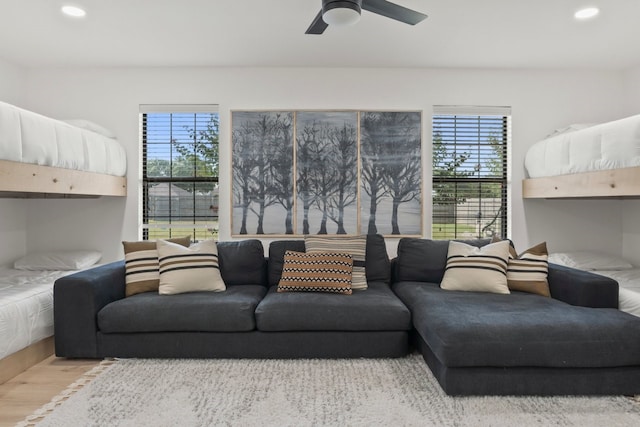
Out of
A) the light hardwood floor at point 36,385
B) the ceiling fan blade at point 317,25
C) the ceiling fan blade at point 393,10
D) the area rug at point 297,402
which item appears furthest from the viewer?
the ceiling fan blade at point 317,25

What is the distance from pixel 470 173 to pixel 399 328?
2.25 metres

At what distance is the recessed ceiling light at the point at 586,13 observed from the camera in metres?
2.90

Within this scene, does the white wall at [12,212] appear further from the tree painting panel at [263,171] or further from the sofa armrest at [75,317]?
the tree painting panel at [263,171]

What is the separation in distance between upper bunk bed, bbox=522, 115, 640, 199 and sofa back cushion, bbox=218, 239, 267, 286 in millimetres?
2701

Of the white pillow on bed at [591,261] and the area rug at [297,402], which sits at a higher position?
the white pillow on bed at [591,261]

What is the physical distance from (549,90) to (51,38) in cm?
475

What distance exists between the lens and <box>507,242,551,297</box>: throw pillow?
3.01 m

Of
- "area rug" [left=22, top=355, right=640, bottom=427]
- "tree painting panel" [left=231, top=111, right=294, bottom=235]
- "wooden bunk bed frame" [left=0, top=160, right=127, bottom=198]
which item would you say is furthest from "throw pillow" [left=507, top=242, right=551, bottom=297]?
"wooden bunk bed frame" [left=0, top=160, right=127, bottom=198]

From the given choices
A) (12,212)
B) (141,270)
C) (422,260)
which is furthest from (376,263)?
(12,212)

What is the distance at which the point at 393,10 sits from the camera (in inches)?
94.6

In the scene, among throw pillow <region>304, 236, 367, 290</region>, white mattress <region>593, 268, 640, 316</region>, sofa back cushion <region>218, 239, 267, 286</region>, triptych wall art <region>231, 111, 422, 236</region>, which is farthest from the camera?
triptych wall art <region>231, 111, 422, 236</region>

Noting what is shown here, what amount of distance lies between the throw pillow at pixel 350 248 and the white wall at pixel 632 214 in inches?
113

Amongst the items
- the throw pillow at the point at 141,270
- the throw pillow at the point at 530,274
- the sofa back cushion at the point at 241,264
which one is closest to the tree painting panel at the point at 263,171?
the sofa back cushion at the point at 241,264

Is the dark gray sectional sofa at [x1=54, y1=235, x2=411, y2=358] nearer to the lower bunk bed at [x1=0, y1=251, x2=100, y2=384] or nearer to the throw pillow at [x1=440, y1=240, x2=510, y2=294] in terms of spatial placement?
the lower bunk bed at [x1=0, y1=251, x2=100, y2=384]
